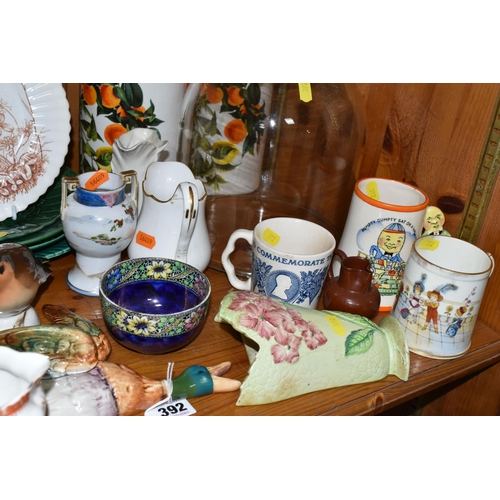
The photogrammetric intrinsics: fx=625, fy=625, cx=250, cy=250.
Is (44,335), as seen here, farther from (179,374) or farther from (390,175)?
(390,175)

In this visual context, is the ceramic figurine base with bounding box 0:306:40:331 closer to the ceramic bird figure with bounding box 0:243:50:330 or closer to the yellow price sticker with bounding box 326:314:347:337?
the ceramic bird figure with bounding box 0:243:50:330

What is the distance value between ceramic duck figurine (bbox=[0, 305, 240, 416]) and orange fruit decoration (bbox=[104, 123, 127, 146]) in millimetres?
380

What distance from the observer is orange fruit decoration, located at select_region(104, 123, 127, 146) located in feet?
3.38

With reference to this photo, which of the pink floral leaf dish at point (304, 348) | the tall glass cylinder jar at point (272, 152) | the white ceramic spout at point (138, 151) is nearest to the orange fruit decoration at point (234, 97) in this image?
the tall glass cylinder jar at point (272, 152)

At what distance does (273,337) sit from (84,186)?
1.15ft

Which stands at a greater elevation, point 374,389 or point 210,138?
point 210,138

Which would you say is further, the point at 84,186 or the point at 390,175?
the point at 390,175

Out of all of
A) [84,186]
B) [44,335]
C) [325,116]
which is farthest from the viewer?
[325,116]

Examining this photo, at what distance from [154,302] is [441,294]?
392 mm

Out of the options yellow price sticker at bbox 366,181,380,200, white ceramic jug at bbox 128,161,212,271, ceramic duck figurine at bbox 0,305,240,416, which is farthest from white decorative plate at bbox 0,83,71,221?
yellow price sticker at bbox 366,181,380,200

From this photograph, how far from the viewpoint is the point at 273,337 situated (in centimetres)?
75

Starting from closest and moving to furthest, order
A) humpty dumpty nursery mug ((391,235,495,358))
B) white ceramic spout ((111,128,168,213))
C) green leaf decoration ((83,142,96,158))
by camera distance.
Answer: humpty dumpty nursery mug ((391,235,495,358)) < white ceramic spout ((111,128,168,213)) < green leaf decoration ((83,142,96,158))

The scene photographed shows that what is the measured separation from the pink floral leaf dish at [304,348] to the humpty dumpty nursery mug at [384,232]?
0.37 ft

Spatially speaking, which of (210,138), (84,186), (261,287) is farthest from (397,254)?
(84,186)
